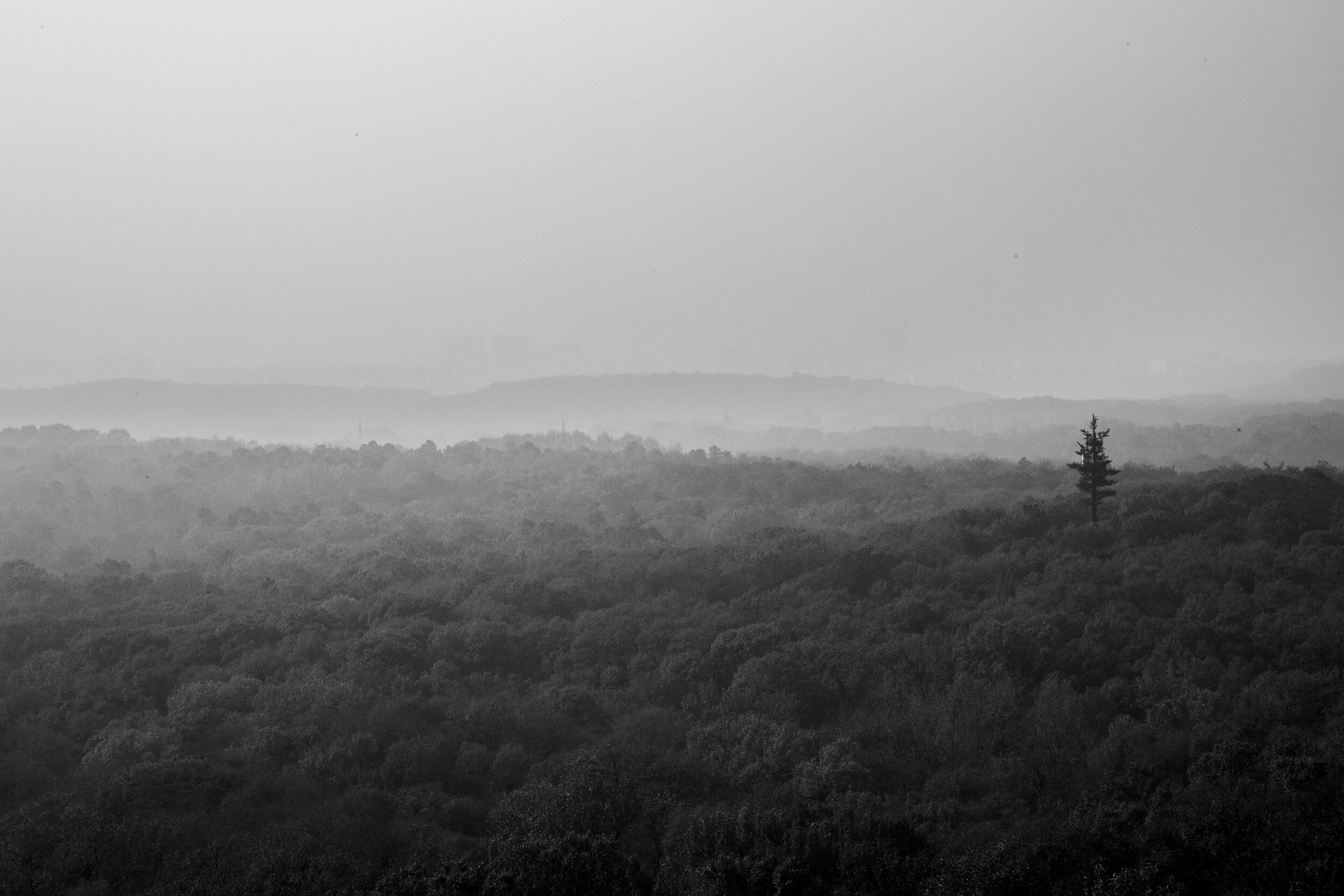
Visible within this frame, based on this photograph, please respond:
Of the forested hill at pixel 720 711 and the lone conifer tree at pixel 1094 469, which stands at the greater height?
the lone conifer tree at pixel 1094 469

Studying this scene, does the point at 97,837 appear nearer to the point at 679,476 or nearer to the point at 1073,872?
the point at 1073,872

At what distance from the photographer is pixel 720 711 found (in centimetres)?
2319

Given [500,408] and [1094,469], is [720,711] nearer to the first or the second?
[1094,469]

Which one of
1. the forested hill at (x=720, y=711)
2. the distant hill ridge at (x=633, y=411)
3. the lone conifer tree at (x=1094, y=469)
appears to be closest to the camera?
the forested hill at (x=720, y=711)

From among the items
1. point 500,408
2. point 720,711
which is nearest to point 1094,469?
point 720,711

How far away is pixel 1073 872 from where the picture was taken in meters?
14.5

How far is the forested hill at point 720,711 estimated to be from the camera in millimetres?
15609

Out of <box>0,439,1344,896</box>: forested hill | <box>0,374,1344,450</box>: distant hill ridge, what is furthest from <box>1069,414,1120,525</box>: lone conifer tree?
<box>0,374,1344,450</box>: distant hill ridge

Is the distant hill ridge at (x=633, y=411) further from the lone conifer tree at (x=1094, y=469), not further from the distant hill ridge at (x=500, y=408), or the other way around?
the lone conifer tree at (x=1094, y=469)

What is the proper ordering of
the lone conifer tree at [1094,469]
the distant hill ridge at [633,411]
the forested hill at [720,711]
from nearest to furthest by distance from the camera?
the forested hill at [720,711]
the lone conifer tree at [1094,469]
the distant hill ridge at [633,411]

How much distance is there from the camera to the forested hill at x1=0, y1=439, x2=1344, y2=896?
51.2ft

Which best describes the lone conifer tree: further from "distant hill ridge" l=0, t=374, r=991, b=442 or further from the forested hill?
"distant hill ridge" l=0, t=374, r=991, b=442

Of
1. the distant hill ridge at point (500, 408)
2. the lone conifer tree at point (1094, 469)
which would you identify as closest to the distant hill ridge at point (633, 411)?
the distant hill ridge at point (500, 408)

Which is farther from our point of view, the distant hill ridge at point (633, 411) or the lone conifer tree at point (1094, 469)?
the distant hill ridge at point (633, 411)
